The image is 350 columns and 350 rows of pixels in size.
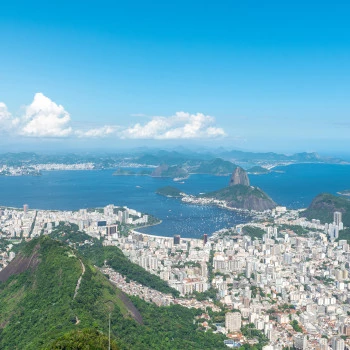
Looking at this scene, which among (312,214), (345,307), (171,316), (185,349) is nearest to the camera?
(185,349)

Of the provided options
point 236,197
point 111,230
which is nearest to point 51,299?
point 111,230

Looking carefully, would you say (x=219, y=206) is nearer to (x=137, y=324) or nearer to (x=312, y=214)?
(x=312, y=214)

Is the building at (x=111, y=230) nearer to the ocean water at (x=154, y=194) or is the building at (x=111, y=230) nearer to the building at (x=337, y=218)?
the ocean water at (x=154, y=194)

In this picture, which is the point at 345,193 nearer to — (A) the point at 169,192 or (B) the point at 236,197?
(B) the point at 236,197

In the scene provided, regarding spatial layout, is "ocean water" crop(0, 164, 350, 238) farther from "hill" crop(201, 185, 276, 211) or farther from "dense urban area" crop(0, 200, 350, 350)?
"dense urban area" crop(0, 200, 350, 350)

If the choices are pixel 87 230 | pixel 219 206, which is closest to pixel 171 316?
pixel 87 230
